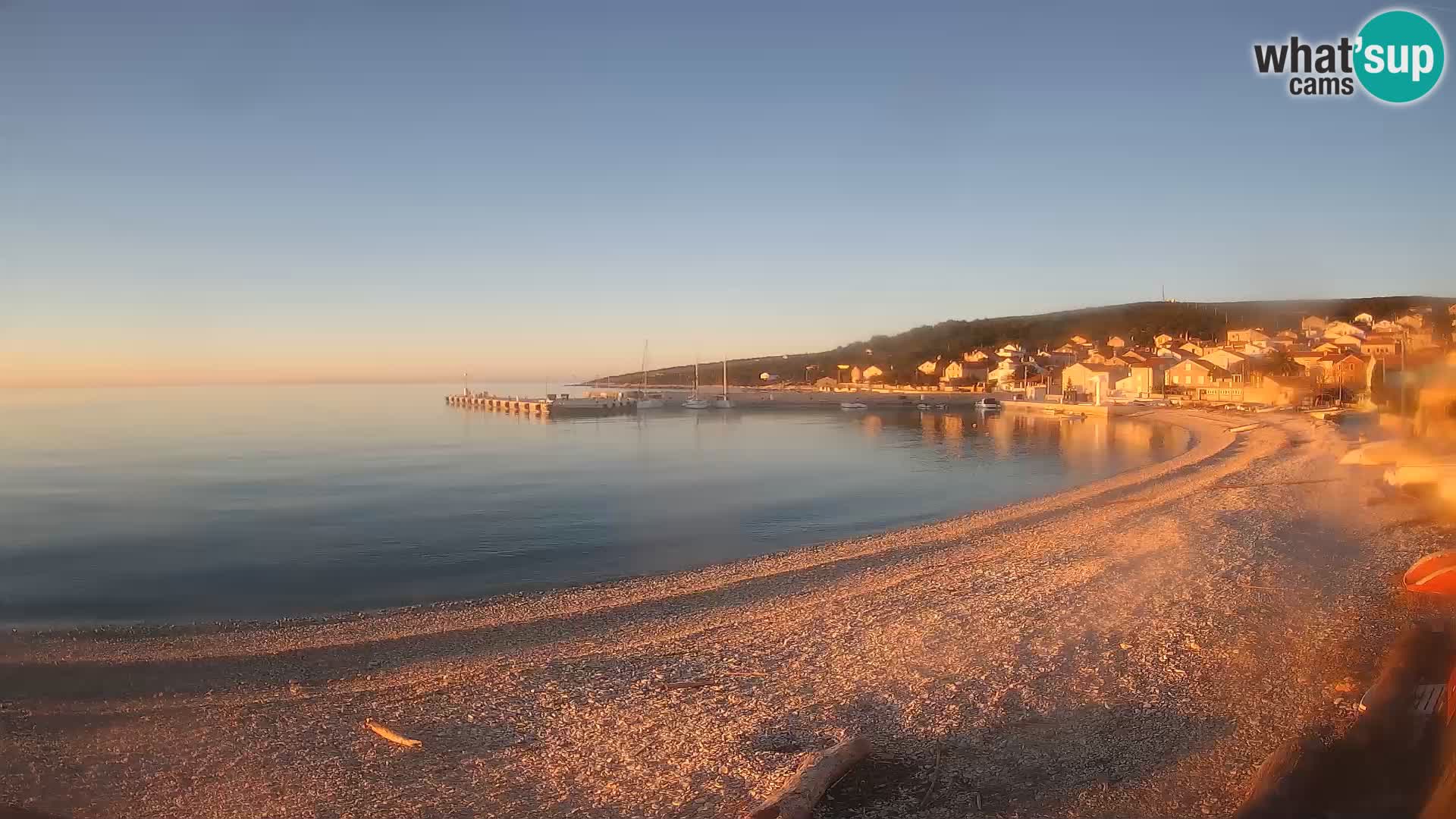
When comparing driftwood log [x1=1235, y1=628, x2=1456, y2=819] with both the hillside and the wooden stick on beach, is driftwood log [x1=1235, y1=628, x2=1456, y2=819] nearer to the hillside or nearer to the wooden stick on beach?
the wooden stick on beach

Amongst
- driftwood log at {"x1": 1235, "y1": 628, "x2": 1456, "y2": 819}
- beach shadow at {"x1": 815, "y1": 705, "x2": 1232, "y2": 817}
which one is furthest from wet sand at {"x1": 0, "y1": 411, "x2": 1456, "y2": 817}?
driftwood log at {"x1": 1235, "y1": 628, "x2": 1456, "y2": 819}

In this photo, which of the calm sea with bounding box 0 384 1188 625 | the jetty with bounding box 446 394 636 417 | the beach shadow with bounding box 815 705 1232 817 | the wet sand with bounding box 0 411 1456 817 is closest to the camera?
the beach shadow with bounding box 815 705 1232 817

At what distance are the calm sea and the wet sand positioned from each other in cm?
311

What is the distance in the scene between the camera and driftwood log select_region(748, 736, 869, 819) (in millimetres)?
5262

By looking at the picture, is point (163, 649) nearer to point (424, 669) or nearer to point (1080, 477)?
point (424, 669)

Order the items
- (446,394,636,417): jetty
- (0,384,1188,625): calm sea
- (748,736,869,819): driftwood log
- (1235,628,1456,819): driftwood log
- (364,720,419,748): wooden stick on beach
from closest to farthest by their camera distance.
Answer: (1235,628,1456,819): driftwood log < (748,736,869,819): driftwood log < (364,720,419,748): wooden stick on beach < (0,384,1188,625): calm sea < (446,394,636,417): jetty

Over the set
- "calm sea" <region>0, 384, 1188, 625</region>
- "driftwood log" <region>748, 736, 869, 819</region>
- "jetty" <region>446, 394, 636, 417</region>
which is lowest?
"calm sea" <region>0, 384, 1188, 625</region>

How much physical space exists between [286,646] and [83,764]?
12.5 feet

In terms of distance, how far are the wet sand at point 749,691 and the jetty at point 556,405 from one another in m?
71.3

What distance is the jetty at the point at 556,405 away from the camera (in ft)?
280

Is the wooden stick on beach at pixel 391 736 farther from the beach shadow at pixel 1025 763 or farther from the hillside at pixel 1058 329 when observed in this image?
the hillside at pixel 1058 329

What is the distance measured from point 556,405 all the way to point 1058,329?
9651cm

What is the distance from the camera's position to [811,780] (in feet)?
18.3

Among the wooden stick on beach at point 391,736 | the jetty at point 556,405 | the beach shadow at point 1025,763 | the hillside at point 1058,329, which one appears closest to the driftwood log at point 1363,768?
the beach shadow at point 1025,763
